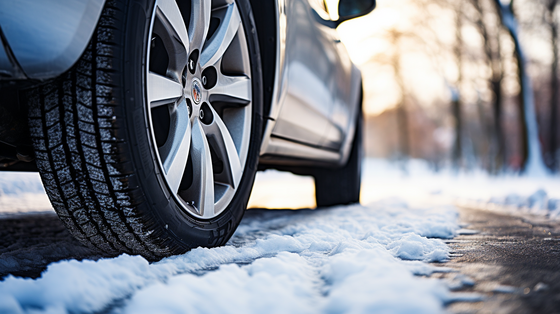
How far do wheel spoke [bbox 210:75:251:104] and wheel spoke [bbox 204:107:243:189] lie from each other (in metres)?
0.07

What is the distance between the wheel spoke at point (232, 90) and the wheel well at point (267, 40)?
0.20 meters

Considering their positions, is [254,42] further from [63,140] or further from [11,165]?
[11,165]

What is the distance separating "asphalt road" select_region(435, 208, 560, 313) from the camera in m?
0.98

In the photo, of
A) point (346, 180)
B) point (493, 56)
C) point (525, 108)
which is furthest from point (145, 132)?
point (493, 56)

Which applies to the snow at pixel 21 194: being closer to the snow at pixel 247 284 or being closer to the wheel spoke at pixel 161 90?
the snow at pixel 247 284

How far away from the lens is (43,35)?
100 centimetres

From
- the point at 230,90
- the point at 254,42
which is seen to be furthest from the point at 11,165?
the point at 254,42

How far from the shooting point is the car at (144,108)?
1.05 m

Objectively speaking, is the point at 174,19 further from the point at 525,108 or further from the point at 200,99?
the point at 525,108

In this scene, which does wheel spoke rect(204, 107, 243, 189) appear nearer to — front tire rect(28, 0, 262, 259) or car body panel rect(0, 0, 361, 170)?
front tire rect(28, 0, 262, 259)

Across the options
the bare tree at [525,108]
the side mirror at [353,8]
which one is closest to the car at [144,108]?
the side mirror at [353,8]

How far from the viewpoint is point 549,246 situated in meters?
1.82

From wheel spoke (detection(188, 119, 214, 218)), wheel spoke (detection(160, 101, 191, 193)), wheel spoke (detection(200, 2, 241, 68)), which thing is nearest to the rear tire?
wheel spoke (detection(200, 2, 241, 68))

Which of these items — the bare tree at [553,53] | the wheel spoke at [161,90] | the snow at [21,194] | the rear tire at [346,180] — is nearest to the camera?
the wheel spoke at [161,90]
